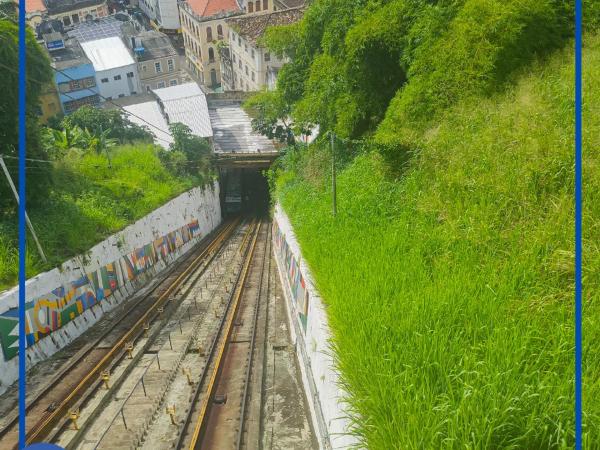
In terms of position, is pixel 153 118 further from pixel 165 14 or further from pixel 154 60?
pixel 165 14

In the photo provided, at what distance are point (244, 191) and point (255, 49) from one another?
13.9 metres

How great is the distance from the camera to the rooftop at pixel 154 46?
52.4m

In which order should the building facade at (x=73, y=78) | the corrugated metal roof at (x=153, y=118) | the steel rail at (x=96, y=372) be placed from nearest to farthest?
the steel rail at (x=96, y=372), the corrugated metal roof at (x=153, y=118), the building facade at (x=73, y=78)

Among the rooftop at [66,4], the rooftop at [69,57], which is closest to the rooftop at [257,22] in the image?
the rooftop at [69,57]

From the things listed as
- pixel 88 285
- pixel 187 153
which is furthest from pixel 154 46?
pixel 88 285

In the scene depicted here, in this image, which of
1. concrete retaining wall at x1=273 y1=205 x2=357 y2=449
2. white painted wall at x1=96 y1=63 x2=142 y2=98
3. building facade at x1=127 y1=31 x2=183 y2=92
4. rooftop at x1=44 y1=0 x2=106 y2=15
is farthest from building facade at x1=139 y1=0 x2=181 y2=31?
concrete retaining wall at x1=273 y1=205 x2=357 y2=449

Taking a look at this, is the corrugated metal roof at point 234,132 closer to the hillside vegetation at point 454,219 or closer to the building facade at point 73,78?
the building facade at point 73,78

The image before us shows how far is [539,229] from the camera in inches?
299

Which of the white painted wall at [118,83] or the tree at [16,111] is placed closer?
the tree at [16,111]

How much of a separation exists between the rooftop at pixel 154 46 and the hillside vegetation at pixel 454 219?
39295 mm

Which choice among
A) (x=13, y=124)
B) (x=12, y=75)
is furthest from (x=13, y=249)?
(x=12, y=75)

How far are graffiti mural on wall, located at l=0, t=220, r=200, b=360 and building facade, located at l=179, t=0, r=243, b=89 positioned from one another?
4196 centimetres

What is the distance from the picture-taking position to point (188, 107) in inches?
1524

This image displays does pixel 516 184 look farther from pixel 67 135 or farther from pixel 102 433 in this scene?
pixel 67 135
